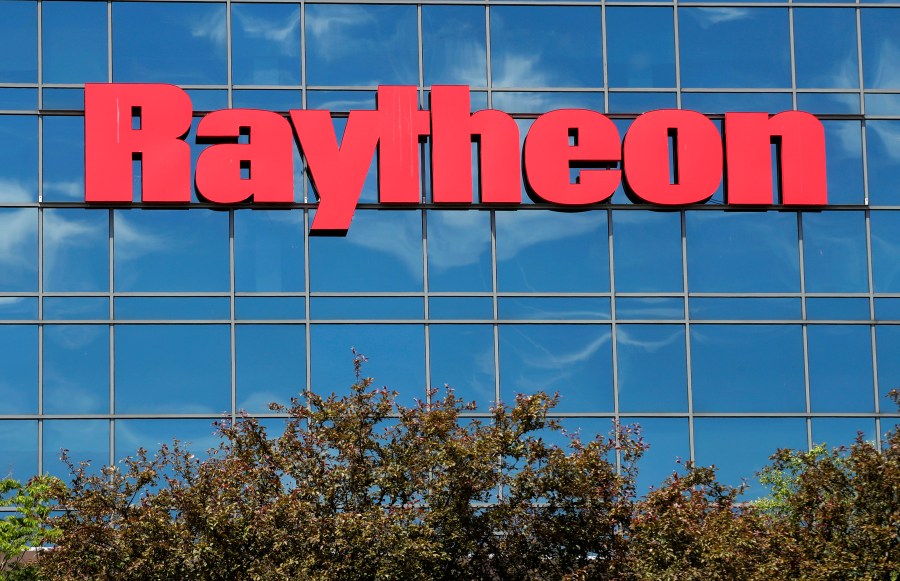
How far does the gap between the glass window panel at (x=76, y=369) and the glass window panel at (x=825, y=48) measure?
1718 cm

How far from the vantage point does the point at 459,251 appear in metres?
34.9

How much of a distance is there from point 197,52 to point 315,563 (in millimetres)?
15750

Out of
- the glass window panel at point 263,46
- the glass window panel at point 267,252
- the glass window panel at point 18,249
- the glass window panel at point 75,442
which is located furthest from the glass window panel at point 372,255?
the glass window panel at point 18,249

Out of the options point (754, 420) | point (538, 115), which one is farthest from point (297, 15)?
point (754, 420)

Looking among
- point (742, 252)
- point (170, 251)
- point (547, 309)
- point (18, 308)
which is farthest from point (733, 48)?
point (18, 308)

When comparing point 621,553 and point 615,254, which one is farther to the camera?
point 615,254

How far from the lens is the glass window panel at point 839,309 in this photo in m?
35.3

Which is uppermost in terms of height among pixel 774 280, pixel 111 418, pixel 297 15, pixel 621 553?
pixel 297 15

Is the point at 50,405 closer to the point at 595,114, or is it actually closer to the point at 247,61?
the point at 247,61

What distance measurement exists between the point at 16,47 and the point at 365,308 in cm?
985

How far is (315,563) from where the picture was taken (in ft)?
75.5

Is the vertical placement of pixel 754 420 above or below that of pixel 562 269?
below

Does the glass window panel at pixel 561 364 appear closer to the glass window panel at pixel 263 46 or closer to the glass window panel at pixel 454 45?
the glass window panel at pixel 454 45

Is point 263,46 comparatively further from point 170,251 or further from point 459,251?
point 459,251
